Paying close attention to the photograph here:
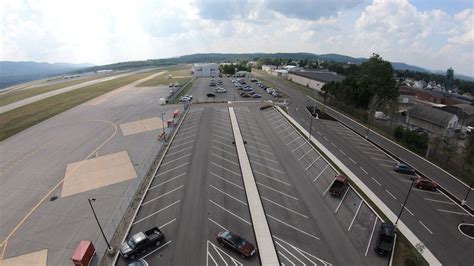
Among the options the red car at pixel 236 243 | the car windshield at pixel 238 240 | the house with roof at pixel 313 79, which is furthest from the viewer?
the house with roof at pixel 313 79

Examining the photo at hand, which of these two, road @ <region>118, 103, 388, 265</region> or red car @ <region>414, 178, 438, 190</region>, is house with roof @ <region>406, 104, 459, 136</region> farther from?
road @ <region>118, 103, 388, 265</region>

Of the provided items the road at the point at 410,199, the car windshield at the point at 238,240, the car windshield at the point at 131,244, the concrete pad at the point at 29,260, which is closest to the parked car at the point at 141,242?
the car windshield at the point at 131,244

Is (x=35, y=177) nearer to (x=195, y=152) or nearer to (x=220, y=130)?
(x=195, y=152)

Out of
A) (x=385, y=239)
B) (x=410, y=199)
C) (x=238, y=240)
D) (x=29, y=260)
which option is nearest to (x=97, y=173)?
(x=29, y=260)

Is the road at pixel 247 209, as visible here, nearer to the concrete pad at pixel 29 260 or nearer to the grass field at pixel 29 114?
the concrete pad at pixel 29 260

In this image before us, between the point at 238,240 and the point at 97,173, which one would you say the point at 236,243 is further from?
the point at 97,173

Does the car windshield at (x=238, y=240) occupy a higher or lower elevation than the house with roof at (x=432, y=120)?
lower
